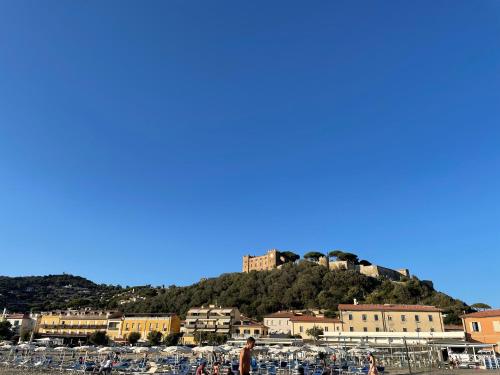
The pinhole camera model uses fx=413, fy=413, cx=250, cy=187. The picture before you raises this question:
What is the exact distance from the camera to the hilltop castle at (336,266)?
109 meters

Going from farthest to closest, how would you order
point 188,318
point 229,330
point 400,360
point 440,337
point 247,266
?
point 247,266 < point 188,318 < point 229,330 < point 440,337 < point 400,360

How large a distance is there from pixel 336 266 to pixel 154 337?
5955 cm

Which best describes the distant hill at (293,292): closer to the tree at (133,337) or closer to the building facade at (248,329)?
the building facade at (248,329)

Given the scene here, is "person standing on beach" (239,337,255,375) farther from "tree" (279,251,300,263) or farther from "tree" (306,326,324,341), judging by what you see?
"tree" (279,251,300,263)

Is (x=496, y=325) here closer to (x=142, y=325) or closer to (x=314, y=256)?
(x=142, y=325)

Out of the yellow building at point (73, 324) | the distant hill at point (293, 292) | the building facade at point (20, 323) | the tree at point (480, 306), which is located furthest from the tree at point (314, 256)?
the building facade at point (20, 323)

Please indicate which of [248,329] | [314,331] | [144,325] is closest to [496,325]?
[314,331]

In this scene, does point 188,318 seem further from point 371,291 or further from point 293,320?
point 371,291

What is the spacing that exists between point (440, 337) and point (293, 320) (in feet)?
74.6

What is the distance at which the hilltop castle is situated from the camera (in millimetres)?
109062

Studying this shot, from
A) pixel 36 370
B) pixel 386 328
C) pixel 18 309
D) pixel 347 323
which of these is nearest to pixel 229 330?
pixel 347 323

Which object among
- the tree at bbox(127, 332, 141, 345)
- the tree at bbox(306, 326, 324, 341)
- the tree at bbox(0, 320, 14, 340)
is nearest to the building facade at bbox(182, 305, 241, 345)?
the tree at bbox(127, 332, 141, 345)

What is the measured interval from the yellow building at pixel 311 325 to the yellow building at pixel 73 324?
117 feet

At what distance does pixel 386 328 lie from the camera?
5362 centimetres
